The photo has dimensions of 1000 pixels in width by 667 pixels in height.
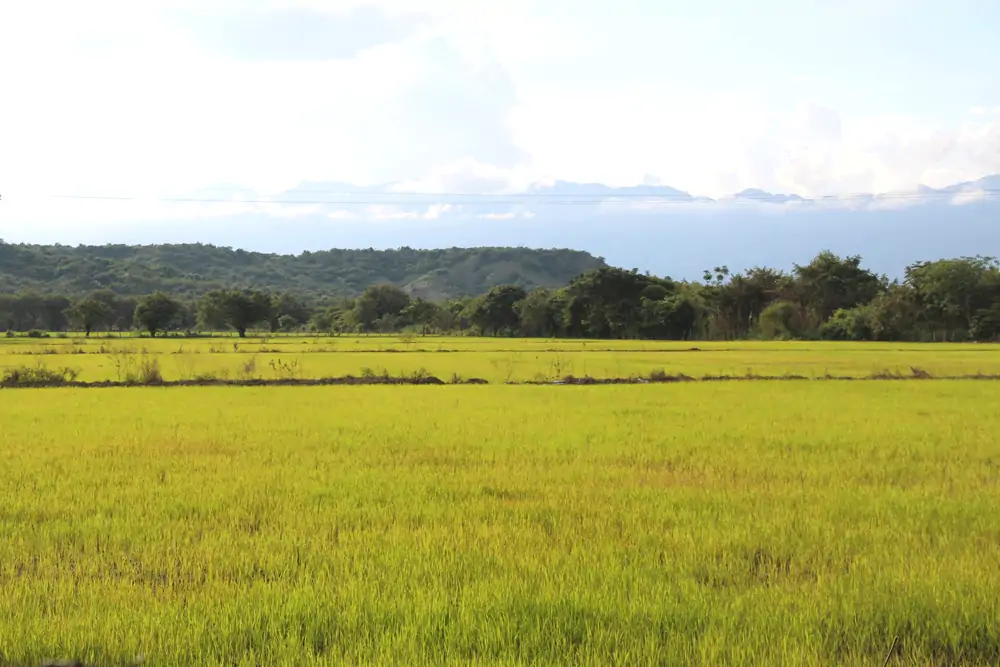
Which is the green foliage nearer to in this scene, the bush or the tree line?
the tree line

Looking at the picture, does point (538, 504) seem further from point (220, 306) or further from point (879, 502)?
point (220, 306)

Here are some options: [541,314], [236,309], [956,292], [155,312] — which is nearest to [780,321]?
[956,292]

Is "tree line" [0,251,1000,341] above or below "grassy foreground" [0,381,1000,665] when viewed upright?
above

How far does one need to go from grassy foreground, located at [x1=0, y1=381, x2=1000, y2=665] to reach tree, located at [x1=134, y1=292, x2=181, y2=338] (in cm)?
7037

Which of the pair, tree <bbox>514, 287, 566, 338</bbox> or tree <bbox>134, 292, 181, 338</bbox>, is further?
tree <bbox>514, 287, 566, 338</bbox>

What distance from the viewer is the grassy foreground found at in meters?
3.68

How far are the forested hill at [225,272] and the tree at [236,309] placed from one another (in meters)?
59.7

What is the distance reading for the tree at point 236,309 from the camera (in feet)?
253

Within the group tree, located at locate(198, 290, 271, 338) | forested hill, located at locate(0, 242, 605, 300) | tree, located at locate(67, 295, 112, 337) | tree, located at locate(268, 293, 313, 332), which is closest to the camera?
tree, located at locate(67, 295, 112, 337)

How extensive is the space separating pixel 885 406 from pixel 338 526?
12.9 meters

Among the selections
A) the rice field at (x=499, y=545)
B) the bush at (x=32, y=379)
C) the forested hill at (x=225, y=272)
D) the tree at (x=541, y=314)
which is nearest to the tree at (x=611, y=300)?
the tree at (x=541, y=314)

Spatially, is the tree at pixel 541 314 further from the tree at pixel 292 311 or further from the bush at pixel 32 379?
the bush at pixel 32 379

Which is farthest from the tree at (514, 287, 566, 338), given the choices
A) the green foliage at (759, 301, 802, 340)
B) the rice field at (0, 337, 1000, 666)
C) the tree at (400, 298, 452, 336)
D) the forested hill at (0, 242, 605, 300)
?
the forested hill at (0, 242, 605, 300)

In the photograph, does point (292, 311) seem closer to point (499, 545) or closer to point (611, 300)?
point (611, 300)
